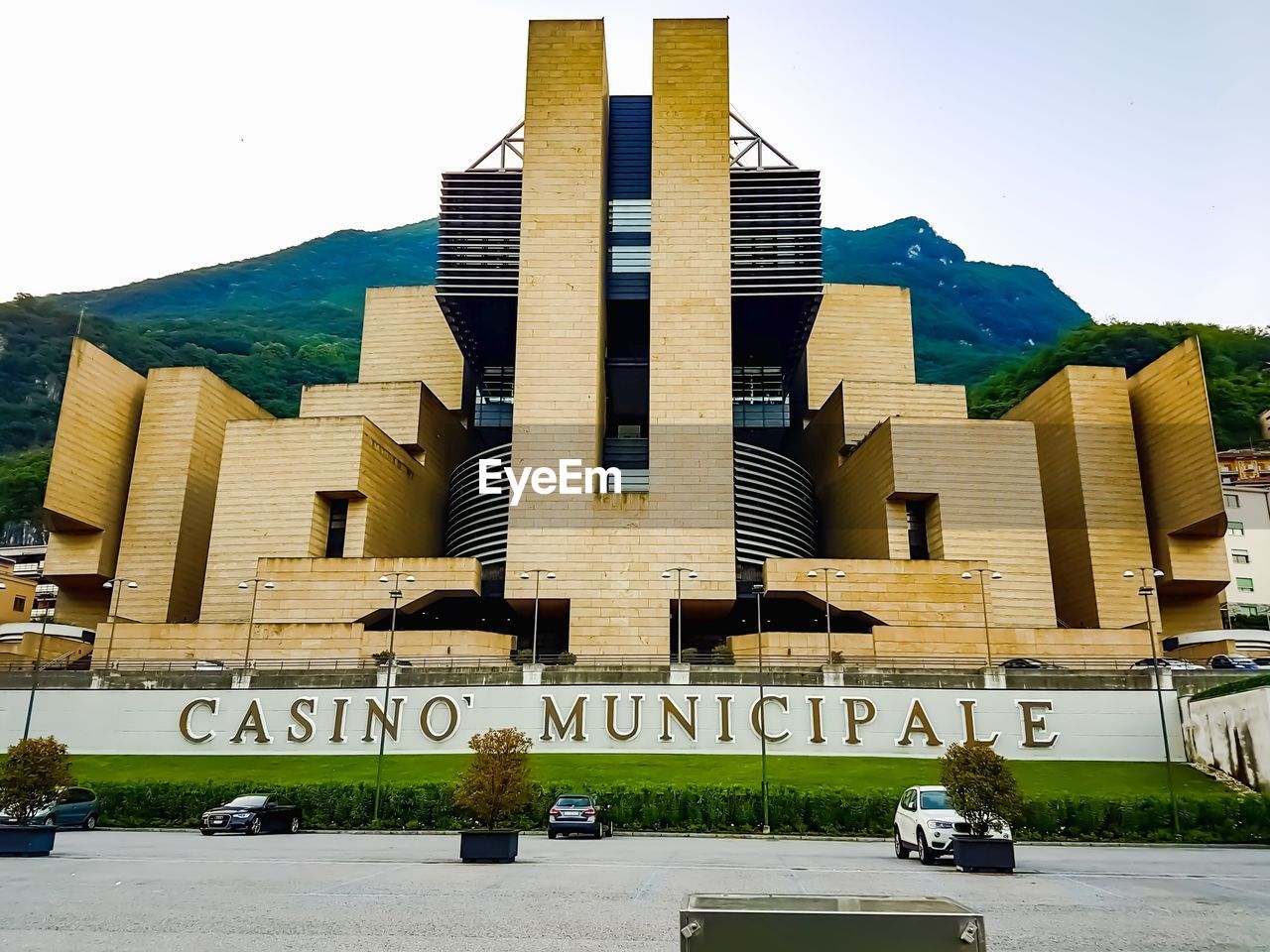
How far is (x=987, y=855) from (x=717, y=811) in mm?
14335

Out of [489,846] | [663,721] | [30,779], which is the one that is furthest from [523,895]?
[663,721]

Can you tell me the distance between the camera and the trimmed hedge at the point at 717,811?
28406 mm

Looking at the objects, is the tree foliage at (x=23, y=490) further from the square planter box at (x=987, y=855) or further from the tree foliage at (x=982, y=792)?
the square planter box at (x=987, y=855)

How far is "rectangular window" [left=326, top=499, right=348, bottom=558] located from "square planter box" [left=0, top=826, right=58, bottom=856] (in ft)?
164

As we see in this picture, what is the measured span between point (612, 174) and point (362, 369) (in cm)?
3037

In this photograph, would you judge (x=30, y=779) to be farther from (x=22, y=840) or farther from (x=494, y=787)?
(x=494, y=787)

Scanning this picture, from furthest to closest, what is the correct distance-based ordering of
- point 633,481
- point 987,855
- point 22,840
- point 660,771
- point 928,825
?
point 633,481 → point 660,771 → point 928,825 → point 22,840 → point 987,855

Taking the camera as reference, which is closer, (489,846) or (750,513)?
(489,846)

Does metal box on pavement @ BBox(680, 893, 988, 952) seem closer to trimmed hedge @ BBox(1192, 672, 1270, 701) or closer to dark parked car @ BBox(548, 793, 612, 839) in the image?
dark parked car @ BBox(548, 793, 612, 839)

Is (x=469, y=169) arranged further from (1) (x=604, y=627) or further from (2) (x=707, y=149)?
(1) (x=604, y=627)

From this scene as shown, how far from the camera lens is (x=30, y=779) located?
2094cm

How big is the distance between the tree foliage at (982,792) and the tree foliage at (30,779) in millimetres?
18423

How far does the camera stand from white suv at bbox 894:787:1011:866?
63.5 feet

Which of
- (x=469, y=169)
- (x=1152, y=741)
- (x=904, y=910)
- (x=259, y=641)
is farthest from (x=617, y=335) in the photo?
(x=904, y=910)
